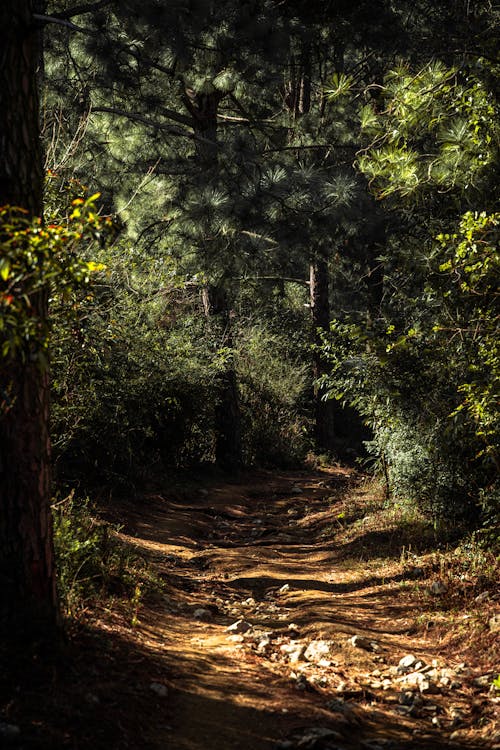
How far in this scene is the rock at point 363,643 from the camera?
504 cm

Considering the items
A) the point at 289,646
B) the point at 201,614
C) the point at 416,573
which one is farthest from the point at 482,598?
the point at 201,614

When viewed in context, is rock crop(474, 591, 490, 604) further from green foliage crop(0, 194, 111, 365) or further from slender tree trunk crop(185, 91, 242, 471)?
slender tree trunk crop(185, 91, 242, 471)

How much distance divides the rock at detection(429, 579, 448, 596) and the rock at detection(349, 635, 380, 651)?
138cm

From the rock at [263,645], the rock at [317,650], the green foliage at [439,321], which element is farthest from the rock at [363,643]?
the green foliage at [439,321]

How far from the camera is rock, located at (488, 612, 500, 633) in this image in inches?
206

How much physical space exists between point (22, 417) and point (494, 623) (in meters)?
3.78

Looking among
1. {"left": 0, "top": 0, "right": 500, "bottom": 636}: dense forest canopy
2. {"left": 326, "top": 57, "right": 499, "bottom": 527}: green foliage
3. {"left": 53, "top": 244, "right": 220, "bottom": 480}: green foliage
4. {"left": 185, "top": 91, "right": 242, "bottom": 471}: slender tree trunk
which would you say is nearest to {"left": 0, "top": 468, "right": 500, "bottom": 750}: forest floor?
{"left": 326, "top": 57, "right": 499, "bottom": 527}: green foliage

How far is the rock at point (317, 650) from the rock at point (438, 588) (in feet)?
5.44

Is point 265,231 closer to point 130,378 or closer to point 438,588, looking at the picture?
point 130,378

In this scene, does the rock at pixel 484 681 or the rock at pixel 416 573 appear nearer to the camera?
the rock at pixel 484 681

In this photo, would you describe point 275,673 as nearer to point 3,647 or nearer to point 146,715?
point 146,715

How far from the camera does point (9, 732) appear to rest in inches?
122

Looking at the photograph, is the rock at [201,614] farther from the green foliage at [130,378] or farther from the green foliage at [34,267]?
the green foliage at [34,267]

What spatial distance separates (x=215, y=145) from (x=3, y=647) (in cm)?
854
